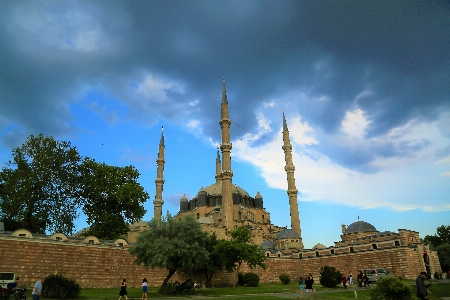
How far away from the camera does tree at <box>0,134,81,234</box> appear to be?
28.1 metres

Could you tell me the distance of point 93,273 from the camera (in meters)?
24.8

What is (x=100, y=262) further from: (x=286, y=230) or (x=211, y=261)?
(x=286, y=230)

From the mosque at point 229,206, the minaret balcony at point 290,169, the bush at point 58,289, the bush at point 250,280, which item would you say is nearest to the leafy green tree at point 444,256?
the mosque at point 229,206

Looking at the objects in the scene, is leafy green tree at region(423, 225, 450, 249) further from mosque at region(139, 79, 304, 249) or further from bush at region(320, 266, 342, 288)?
Result: bush at region(320, 266, 342, 288)

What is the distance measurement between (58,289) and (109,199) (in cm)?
1833

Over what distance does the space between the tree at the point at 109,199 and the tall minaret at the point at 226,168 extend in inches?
397

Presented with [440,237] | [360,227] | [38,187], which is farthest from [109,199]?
[440,237]

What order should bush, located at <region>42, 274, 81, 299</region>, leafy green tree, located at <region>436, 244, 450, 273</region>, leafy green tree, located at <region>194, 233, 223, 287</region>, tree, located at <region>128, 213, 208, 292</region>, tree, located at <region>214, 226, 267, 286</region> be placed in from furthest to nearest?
leafy green tree, located at <region>436, 244, 450, 273</region>
leafy green tree, located at <region>194, 233, 223, 287</region>
tree, located at <region>214, 226, 267, 286</region>
tree, located at <region>128, 213, 208, 292</region>
bush, located at <region>42, 274, 81, 299</region>

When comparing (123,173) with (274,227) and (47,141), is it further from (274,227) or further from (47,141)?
(274,227)

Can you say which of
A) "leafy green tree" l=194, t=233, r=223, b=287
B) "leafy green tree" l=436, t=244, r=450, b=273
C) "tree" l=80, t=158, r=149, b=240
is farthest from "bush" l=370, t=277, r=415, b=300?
"leafy green tree" l=436, t=244, r=450, b=273

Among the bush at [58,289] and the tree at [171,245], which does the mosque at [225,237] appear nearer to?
the tree at [171,245]

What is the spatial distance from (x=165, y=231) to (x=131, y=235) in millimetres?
26502

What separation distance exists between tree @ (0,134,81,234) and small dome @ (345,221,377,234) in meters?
34.5

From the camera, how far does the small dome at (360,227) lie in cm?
4354
